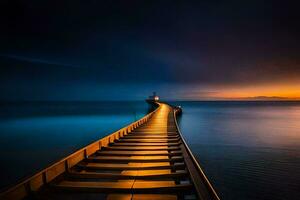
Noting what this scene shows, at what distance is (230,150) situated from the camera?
19.3 m

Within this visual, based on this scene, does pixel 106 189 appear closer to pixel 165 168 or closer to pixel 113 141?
pixel 165 168

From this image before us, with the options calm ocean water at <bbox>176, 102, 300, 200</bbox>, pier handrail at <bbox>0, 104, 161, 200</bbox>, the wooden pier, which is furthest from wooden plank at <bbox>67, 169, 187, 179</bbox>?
calm ocean water at <bbox>176, 102, 300, 200</bbox>

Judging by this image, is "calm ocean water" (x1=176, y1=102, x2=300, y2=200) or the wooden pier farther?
"calm ocean water" (x1=176, y1=102, x2=300, y2=200)

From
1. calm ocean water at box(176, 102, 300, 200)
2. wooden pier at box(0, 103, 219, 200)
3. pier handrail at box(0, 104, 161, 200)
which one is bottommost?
calm ocean water at box(176, 102, 300, 200)

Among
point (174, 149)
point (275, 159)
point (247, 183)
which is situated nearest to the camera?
point (174, 149)

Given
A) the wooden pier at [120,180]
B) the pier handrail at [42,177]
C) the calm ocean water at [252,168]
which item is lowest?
the calm ocean water at [252,168]

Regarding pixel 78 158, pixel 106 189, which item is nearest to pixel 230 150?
pixel 78 158

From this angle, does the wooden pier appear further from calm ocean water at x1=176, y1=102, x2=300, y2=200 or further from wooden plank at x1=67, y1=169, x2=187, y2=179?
calm ocean water at x1=176, y1=102, x2=300, y2=200

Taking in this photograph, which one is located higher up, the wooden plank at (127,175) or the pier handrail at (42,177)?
the pier handrail at (42,177)

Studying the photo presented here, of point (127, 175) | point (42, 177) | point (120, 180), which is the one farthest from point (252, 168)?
point (42, 177)

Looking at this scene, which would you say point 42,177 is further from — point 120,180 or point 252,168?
point 252,168

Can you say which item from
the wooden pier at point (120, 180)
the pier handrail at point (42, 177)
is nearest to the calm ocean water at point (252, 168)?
the wooden pier at point (120, 180)

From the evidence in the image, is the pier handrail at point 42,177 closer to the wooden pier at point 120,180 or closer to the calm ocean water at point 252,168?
the wooden pier at point 120,180

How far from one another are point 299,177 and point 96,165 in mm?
11116
